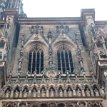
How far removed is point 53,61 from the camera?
85.6 feet

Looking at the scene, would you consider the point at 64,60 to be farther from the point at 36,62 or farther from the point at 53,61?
the point at 36,62

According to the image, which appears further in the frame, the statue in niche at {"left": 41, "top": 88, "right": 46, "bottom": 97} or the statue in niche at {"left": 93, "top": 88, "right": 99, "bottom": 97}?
the statue in niche at {"left": 93, "top": 88, "right": 99, "bottom": 97}

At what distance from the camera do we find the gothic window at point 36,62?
2538 centimetres

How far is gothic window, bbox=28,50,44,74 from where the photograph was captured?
25375mm

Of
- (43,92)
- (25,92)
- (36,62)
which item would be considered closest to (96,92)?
(43,92)

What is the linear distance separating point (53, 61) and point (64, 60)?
36.5 inches

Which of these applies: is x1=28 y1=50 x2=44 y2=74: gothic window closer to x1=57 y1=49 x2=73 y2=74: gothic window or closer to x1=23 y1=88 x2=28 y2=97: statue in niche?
x1=57 y1=49 x2=73 y2=74: gothic window

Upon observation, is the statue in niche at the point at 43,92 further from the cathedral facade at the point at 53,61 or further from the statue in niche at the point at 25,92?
the statue in niche at the point at 25,92

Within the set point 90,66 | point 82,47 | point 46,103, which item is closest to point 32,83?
point 46,103

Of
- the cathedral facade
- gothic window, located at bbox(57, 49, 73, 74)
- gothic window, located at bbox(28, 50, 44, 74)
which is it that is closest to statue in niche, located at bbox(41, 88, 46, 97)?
the cathedral facade

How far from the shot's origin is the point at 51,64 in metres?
25.4

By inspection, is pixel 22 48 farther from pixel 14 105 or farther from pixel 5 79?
pixel 14 105

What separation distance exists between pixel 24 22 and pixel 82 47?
21.0 ft

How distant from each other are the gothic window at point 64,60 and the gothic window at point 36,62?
50.5 inches
